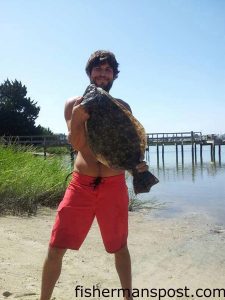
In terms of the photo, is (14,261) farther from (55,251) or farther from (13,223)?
(13,223)

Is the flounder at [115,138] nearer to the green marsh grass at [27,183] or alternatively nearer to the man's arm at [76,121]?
the man's arm at [76,121]

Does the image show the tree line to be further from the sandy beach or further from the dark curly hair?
the dark curly hair

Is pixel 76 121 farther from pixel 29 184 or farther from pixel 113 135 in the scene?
pixel 29 184

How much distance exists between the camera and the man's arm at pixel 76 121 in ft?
9.59

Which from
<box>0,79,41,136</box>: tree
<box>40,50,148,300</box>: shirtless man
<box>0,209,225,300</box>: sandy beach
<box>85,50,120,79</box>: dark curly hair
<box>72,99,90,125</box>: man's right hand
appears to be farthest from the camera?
<box>0,79,41,136</box>: tree

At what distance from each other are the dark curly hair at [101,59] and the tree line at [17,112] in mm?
42696

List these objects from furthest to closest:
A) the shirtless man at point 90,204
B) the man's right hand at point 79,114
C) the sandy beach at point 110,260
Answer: the sandy beach at point 110,260 → the shirtless man at point 90,204 → the man's right hand at point 79,114

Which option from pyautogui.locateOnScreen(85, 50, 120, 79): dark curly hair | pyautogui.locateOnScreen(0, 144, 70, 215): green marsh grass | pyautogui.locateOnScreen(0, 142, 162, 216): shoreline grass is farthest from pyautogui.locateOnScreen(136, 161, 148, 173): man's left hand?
pyautogui.locateOnScreen(0, 144, 70, 215): green marsh grass

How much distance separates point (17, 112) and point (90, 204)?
48663mm

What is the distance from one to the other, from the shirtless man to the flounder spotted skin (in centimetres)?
8

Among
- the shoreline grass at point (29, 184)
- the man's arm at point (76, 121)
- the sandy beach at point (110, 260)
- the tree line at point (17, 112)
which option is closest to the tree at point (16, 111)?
the tree line at point (17, 112)

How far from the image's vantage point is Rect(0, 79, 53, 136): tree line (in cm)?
4709

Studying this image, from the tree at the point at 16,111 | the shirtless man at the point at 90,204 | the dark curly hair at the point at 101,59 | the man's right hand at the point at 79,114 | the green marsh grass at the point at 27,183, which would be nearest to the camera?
the man's right hand at the point at 79,114

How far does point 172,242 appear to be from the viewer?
652 cm
